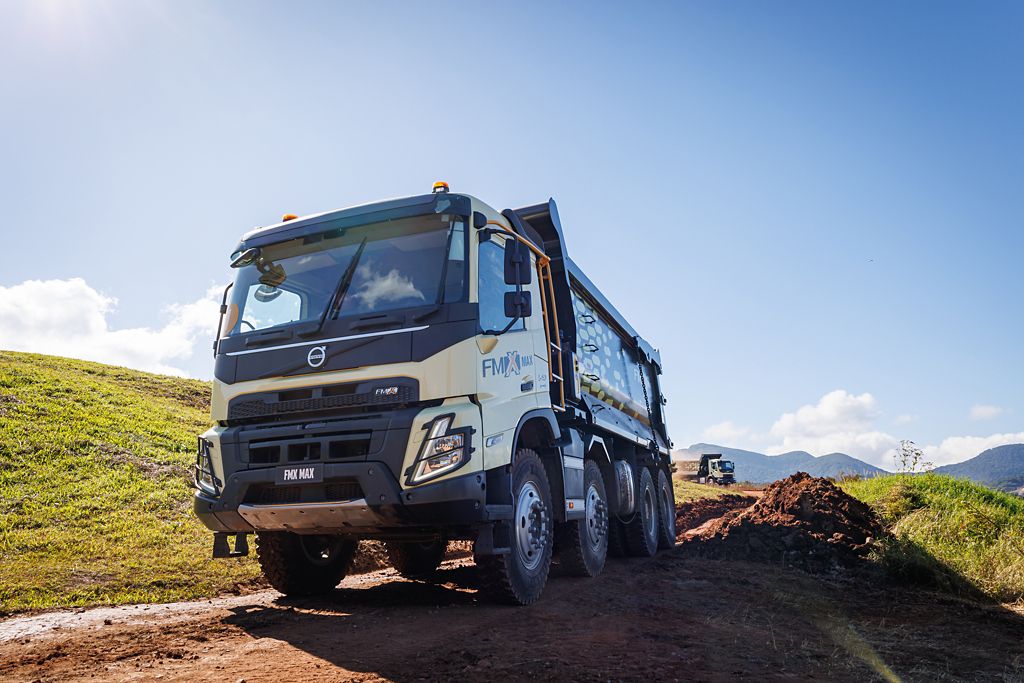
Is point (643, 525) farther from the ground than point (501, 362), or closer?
closer

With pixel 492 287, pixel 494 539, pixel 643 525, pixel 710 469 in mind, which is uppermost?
pixel 492 287

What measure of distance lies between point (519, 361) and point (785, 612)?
3.57 meters

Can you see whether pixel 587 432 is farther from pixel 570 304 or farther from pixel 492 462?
pixel 492 462

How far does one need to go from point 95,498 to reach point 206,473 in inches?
312

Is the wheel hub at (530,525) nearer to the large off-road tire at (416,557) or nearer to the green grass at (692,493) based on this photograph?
the large off-road tire at (416,557)

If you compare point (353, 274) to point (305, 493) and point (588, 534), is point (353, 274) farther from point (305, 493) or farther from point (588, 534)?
point (588, 534)

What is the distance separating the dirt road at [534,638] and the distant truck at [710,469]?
3076 centimetres

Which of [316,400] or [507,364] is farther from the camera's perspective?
[507,364]

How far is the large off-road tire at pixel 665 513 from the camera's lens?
12266 mm

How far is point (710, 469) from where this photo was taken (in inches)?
1523

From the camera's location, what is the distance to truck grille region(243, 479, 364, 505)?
543cm

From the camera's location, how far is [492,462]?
564 centimetres

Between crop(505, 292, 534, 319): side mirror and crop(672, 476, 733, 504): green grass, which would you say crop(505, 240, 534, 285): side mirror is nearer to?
crop(505, 292, 534, 319): side mirror

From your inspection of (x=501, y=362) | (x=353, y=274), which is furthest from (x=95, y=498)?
(x=501, y=362)
